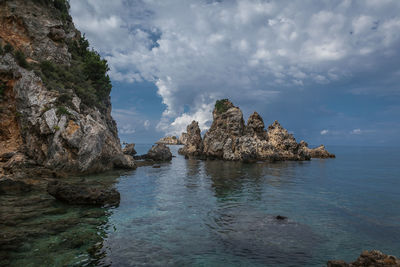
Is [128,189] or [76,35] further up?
[76,35]

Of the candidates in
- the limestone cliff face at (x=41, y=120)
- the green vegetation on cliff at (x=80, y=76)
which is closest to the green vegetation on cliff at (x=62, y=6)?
the green vegetation on cliff at (x=80, y=76)

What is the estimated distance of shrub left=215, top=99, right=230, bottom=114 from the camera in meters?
99.1

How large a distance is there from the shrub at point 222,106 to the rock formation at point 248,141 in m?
9.73

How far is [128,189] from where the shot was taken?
88.7 feet

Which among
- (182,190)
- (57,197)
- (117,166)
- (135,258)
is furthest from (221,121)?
(135,258)

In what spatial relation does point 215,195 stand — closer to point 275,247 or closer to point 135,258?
point 275,247

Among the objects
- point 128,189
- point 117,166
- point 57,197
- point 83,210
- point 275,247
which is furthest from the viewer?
point 117,166

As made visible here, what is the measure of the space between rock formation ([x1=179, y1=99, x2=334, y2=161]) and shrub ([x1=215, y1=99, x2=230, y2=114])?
9732mm

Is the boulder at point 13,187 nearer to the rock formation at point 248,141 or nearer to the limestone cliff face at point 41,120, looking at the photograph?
the limestone cliff face at point 41,120

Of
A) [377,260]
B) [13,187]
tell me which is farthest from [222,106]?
[377,260]

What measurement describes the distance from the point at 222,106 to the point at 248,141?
30.2 meters

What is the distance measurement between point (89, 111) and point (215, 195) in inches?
1146

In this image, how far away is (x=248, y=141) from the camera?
7494 cm

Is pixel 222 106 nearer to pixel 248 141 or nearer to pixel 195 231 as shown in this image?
pixel 248 141
